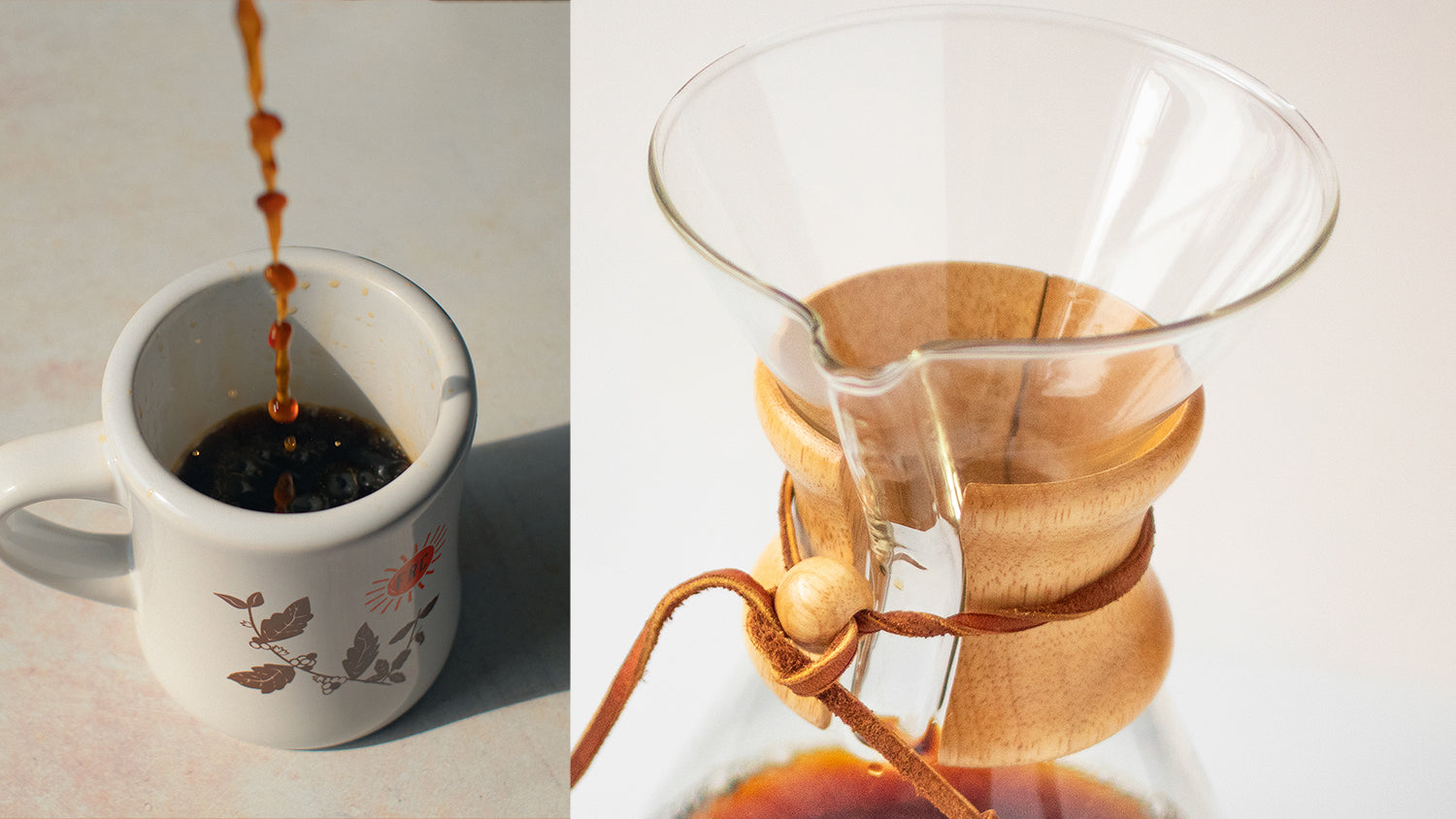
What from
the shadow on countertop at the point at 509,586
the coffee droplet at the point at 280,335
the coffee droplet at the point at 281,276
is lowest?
the shadow on countertop at the point at 509,586

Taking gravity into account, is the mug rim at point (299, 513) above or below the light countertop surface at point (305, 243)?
above

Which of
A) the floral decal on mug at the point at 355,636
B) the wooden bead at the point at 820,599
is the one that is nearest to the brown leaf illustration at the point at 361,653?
the floral decal on mug at the point at 355,636

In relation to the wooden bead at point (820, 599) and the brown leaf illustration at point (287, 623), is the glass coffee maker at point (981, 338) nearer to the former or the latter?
the wooden bead at point (820, 599)

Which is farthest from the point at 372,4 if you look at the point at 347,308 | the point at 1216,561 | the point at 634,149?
the point at 1216,561

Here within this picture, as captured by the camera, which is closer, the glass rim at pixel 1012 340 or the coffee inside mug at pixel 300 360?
the glass rim at pixel 1012 340

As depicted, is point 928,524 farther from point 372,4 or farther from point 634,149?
point 372,4

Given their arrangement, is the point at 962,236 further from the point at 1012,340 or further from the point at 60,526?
the point at 60,526
